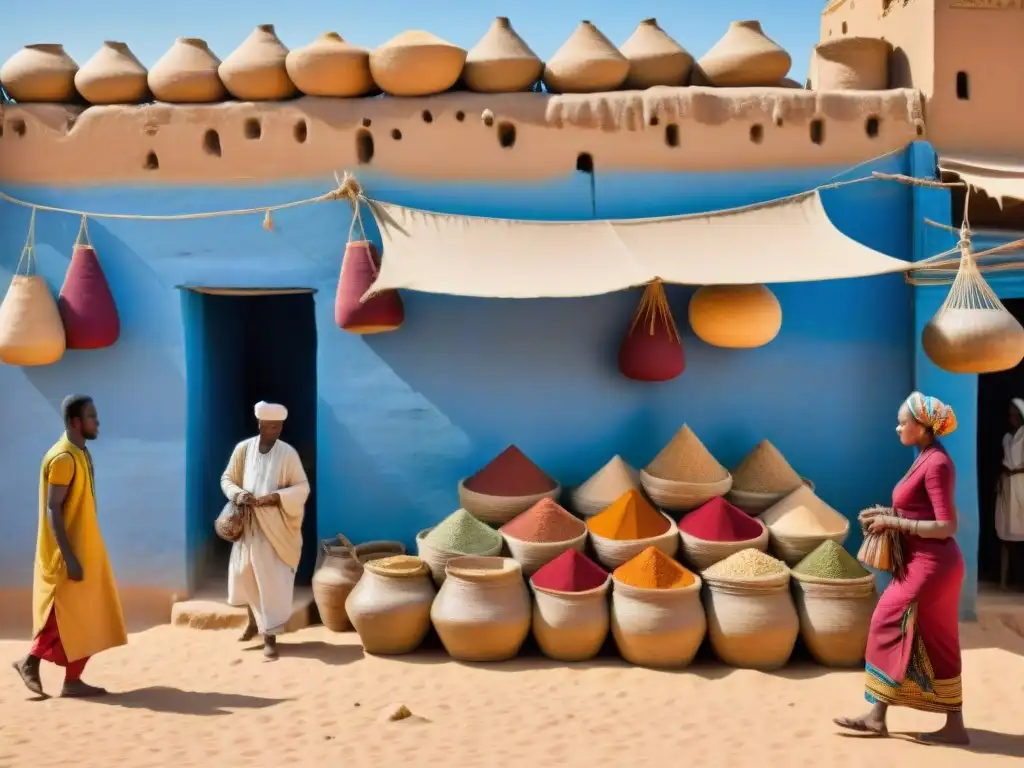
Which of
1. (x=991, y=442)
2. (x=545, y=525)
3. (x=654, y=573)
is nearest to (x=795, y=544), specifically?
(x=654, y=573)

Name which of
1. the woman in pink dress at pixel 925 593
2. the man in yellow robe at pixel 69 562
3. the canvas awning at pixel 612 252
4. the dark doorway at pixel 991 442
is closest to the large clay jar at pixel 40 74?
the canvas awning at pixel 612 252

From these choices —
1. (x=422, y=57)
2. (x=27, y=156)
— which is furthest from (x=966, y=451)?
(x=27, y=156)

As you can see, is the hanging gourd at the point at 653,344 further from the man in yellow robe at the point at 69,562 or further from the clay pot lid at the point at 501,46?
the man in yellow robe at the point at 69,562

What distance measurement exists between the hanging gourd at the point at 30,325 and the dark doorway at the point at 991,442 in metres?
5.78

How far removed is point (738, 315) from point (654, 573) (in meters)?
1.50

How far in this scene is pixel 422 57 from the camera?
237 inches

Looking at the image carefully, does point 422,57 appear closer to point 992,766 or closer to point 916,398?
point 916,398

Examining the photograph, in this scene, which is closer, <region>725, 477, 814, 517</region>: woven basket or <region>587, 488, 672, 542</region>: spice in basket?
<region>587, 488, 672, 542</region>: spice in basket

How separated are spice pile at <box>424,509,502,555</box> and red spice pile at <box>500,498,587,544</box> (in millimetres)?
96

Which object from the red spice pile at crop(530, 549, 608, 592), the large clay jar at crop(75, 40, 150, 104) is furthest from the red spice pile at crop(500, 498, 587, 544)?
the large clay jar at crop(75, 40, 150, 104)

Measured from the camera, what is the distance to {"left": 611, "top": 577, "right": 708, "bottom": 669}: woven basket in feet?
16.5

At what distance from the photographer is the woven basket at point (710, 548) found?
528 cm

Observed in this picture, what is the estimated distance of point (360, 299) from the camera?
573cm

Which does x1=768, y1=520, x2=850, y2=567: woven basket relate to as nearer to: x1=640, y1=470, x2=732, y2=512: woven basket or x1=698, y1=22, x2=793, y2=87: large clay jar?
x1=640, y1=470, x2=732, y2=512: woven basket
